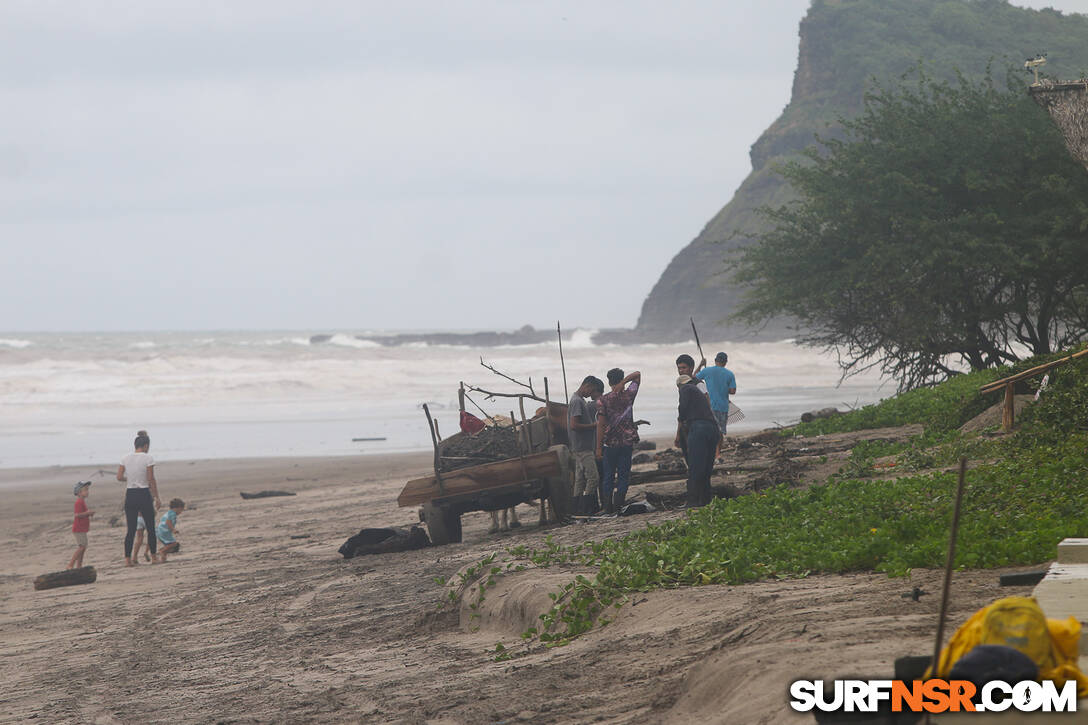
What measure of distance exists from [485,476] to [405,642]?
16.6 ft

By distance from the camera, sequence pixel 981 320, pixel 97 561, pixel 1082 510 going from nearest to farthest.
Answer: pixel 1082 510
pixel 97 561
pixel 981 320

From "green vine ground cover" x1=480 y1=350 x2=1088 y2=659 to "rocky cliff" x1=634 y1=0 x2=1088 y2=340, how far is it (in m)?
75.0

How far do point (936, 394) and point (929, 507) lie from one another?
11.5 metres

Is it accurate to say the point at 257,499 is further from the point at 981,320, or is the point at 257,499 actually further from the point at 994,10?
the point at 994,10

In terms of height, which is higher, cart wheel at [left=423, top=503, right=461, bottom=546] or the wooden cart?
the wooden cart

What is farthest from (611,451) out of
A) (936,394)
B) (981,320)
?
(981,320)

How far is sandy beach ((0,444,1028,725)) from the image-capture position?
593cm

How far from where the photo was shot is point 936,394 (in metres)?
19.8

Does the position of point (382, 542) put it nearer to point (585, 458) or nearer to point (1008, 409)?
point (585, 458)

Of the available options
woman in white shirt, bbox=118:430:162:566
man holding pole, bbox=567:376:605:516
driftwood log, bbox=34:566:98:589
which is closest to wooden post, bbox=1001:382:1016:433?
man holding pole, bbox=567:376:605:516

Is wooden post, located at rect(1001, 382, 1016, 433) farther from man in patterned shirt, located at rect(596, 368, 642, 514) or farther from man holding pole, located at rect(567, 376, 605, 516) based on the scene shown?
man holding pole, located at rect(567, 376, 605, 516)

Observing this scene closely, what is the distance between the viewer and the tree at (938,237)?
74.4 ft

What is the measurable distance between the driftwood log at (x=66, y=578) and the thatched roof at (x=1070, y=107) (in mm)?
15599

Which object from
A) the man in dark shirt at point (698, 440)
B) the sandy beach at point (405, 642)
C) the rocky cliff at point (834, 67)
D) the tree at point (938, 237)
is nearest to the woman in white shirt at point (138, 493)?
the sandy beach at point (405, 642)
